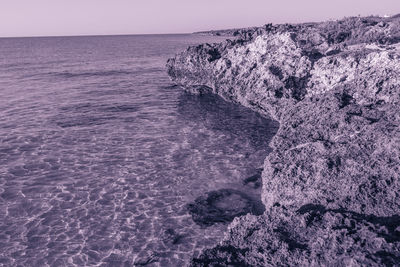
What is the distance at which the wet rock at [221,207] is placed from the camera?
13.8m

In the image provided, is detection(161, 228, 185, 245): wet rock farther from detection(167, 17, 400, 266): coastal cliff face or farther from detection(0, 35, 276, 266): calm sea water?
detection(167, 17, 400, 266): coastal cliff face

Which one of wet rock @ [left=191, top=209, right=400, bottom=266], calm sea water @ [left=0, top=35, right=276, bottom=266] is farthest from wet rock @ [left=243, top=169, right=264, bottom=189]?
wet rock @ [left=191, top=209, right=400, bottom=266]

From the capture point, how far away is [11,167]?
18797mm

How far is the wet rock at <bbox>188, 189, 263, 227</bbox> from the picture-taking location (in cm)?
1384

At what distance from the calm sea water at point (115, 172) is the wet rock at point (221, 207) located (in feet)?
1.36

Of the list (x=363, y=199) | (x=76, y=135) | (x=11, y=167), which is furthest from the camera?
(x=76, y=135)

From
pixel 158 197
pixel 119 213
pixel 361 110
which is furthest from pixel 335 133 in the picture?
pixel 119 213

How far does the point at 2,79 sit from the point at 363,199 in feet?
165

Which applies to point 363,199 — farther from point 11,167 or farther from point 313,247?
point 11,167

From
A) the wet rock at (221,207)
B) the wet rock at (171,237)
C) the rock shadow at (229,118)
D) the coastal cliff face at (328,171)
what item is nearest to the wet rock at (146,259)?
the wet rock at (171,237)

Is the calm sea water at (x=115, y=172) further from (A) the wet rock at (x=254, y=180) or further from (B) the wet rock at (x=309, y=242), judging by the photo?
(B) the wet rock at (x=309, y=242)

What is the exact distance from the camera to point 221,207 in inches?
573

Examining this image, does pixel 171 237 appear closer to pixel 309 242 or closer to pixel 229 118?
pixel 309 242

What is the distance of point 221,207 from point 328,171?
15.4 ft
